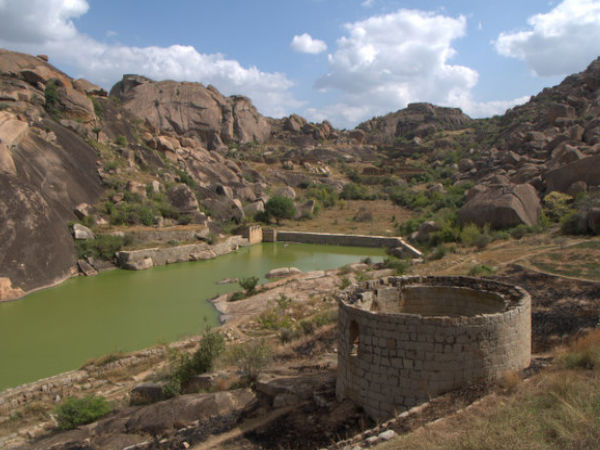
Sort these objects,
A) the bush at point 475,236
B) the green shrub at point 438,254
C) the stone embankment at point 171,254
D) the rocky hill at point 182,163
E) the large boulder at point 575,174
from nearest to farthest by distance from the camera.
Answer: the bush at point 475,236, the green shrub at point 438,254, the rocky hill at point 182,163, the large boulder at point 575,174, the stone embankment at point 171,254

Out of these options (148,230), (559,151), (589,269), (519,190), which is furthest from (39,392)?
(559,151)

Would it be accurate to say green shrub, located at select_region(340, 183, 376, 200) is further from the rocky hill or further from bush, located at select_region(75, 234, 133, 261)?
bush, located at select_region(75, 234, 133, 261)

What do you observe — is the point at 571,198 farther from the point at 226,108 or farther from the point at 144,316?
the point at 226,108

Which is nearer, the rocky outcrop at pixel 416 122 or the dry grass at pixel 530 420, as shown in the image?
the dry grass at pixel 530 420

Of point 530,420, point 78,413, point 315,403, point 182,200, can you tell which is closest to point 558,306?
point 530,420

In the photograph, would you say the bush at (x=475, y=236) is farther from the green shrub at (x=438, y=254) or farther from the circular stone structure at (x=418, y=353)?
the circular stone structure at (x=418, y=353)

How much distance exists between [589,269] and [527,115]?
58.0 m

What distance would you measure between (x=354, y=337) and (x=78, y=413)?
5482 mm

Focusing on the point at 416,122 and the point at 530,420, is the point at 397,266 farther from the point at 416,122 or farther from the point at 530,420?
the point at 416,122

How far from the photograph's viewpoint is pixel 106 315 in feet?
57.2

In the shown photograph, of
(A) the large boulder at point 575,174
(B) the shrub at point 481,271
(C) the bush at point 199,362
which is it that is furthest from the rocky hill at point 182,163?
(C) the bush at point 199,362

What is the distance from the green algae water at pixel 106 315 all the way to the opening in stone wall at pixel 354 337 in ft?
24.4

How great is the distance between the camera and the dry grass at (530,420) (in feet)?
15.0

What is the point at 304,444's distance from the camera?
6.21 m
